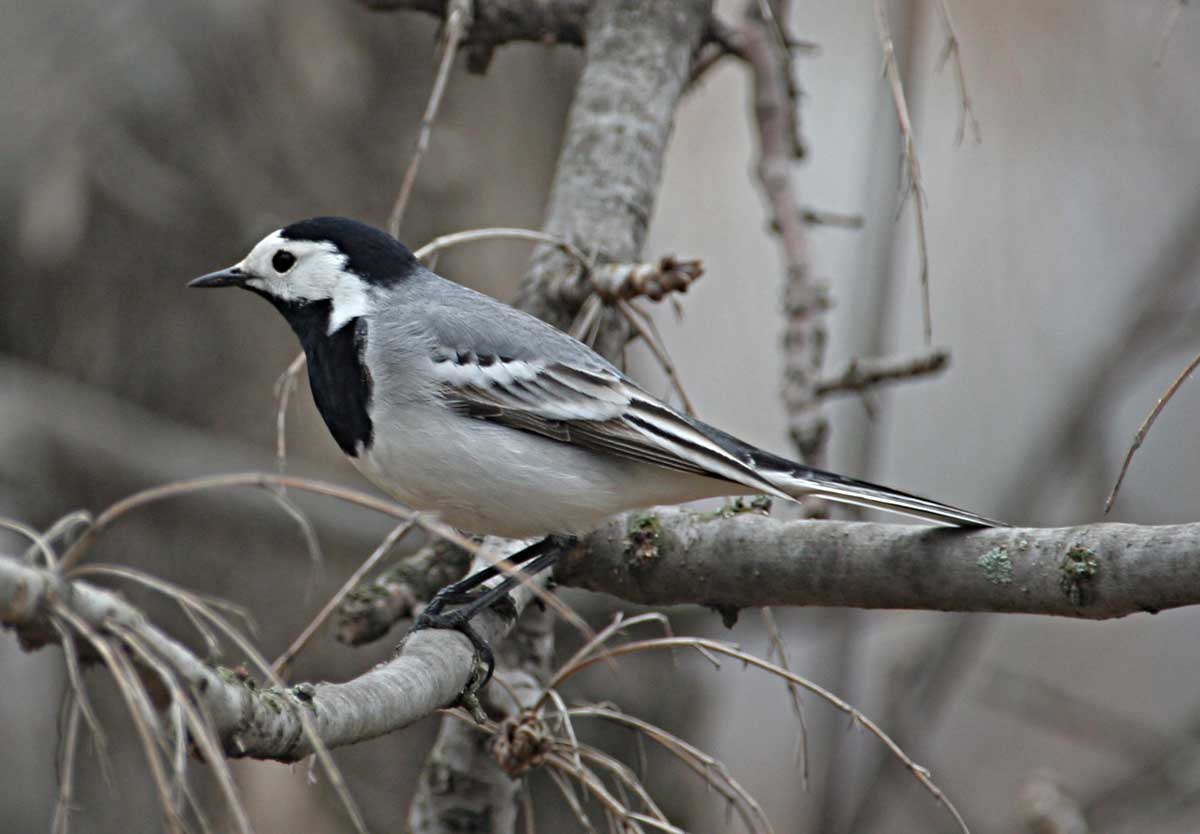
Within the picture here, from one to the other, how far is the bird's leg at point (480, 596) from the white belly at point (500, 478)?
8cm

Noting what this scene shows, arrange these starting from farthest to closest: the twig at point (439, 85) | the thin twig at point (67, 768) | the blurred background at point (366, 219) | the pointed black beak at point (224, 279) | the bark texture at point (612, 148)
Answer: the blurred background at point (366, 219)
the bark texture at point (612, 148)
the pointed black beak at point (224, 279)
the twig at point (439, 85)
the thin twig at point (67, 768)

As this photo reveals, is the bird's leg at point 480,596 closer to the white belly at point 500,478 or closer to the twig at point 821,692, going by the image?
the white belly at point 500,478

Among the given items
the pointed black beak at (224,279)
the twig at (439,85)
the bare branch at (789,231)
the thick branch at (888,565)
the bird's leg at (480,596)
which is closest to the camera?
the thick branch at (888,565)

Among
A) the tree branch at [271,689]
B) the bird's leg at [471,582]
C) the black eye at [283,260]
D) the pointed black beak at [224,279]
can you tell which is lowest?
the tree branch at [271,689]

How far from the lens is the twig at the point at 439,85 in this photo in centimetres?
284

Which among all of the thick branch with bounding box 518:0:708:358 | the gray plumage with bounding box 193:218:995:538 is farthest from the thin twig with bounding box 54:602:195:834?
the thick branch with bounding box 518:0:708:358

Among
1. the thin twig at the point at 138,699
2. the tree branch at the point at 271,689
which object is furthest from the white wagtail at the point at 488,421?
the thin twig at the point at 138,699

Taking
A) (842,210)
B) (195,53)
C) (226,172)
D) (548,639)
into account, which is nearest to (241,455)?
(226,172)

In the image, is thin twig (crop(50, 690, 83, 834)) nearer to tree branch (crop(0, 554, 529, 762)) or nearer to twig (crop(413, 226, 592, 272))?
tree branch (crop(0, 554, 529, 762))

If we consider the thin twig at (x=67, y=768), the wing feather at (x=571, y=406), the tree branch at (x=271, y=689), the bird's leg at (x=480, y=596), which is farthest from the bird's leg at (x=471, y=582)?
the thin twig at (x=67, y=768)

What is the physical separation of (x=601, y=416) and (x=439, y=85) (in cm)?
88

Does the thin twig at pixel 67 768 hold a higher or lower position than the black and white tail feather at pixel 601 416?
lower

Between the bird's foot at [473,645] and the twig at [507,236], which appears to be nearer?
the bird's foot at [473,645]

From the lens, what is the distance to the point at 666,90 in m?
3.87
